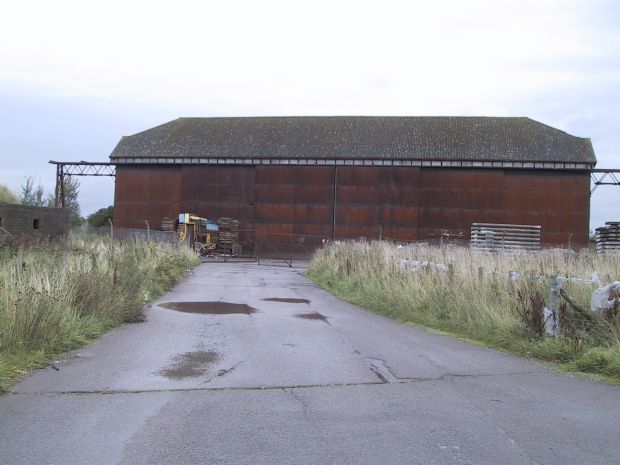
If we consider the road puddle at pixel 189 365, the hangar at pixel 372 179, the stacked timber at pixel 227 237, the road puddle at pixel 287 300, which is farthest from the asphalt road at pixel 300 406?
the hangar at pixel 372 179

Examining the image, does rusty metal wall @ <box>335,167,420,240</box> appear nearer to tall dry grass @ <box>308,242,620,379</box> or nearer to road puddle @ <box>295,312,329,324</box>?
tall dry grass @ <box>308,242,620,379</box>

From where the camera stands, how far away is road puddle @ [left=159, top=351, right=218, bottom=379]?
697 cm

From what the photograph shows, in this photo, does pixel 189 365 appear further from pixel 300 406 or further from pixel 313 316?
pixel 313 316

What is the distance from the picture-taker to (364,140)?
52688 mm

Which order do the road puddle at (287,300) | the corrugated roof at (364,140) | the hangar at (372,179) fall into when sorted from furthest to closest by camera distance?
the corrugated roof at (364,140) < the hangar at (372,179) < the road puddle at (287,300)

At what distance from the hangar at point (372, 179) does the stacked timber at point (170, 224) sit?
3.43 m

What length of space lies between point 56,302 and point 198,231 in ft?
122

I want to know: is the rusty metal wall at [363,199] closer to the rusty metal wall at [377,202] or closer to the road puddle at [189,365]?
the rusty metal wall at [377,202]

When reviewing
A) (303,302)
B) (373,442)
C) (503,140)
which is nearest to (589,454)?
(373,442)

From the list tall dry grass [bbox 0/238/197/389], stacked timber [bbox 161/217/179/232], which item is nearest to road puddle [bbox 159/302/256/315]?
tall dry grass [bbox 0/238/197/389]

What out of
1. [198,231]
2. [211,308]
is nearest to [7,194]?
[198,231]

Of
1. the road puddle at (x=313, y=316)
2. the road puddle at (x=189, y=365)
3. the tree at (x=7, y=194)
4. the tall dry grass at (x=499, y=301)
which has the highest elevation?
the tree at (x=7, y=194)

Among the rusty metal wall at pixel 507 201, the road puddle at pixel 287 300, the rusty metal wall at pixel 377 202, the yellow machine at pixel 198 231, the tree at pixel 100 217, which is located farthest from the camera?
the tree at pixel 100 217

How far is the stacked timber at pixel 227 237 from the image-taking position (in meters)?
47.2
